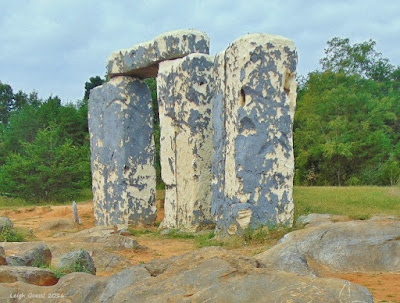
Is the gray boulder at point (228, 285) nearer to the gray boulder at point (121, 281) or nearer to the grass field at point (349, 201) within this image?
the gray boulder at point (121, 281)

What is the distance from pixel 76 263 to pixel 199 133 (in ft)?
15.8

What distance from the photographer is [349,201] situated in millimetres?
10406

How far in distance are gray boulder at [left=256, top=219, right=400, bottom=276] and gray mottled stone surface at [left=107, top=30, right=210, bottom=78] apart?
5.24 metres

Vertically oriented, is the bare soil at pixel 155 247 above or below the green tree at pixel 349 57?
below

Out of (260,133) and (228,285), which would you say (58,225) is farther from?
(228,285)

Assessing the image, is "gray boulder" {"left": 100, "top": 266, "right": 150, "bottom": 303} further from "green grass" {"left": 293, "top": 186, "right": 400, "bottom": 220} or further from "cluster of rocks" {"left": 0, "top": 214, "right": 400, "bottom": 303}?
"green grass" {"left": 293, "top": 186, "right": 400, "bottom": 220}

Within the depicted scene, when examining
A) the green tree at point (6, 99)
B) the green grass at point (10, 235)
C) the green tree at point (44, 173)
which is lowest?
the green grass at point (10, 235)

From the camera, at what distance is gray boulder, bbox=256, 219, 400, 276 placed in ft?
18.3

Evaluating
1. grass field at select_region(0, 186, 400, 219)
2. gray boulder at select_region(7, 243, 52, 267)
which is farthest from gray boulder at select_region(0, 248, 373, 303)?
grass field at select_region(0, 186, 400, 219)

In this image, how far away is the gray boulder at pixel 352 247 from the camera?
5.57m

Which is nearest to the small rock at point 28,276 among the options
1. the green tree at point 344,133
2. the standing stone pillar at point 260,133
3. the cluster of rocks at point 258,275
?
the cluster of rocks at point 258,275

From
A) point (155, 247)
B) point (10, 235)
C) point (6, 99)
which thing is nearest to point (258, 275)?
point (155, 247)

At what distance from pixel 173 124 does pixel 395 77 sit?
17.8 meters

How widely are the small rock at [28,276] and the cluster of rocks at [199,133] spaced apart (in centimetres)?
347
